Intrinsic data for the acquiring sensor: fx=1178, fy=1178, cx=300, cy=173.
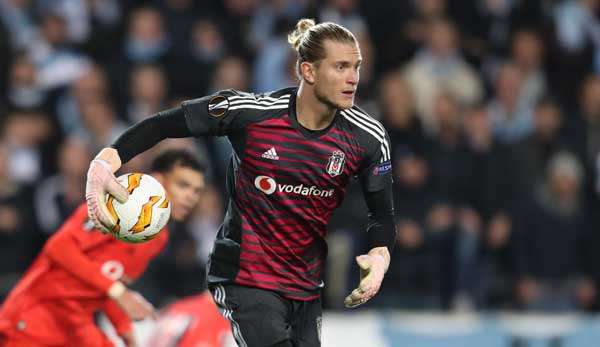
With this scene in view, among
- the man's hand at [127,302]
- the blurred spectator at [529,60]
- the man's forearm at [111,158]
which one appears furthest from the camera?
the blurred spectator at [529,60]

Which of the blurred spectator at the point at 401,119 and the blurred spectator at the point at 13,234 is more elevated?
the blurred spectator at the point at 401,119

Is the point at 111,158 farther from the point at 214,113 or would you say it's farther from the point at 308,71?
the point at 308,71

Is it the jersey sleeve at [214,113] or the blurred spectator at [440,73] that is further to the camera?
the blurred spectator at [440,73]

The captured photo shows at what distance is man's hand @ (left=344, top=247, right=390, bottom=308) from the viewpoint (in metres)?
5.13

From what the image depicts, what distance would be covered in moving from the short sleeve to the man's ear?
42 centimetres

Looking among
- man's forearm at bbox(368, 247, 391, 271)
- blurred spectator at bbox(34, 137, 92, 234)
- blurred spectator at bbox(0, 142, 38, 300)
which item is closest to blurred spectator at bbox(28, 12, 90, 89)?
blurred spectator at bbox(34, 137, 92, 234)

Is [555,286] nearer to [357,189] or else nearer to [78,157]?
[357,189]

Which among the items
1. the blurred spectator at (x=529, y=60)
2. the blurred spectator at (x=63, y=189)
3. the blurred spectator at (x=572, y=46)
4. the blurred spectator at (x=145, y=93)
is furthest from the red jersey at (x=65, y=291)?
the blurred spectator at (x=572, y=46)

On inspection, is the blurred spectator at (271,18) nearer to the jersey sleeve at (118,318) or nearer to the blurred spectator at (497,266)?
the blurred spectator at (497,266)

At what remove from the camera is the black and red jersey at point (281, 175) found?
18.1 ft

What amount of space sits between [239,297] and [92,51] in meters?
6.01

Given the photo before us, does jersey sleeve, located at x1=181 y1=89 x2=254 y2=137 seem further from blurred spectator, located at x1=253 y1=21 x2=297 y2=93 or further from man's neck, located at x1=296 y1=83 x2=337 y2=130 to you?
blurred spectator, located at x1=253 y1=21 x2=297 y2=93

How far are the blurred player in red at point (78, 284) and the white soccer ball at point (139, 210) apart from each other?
913 millimetres

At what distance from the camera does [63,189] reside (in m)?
9.72
